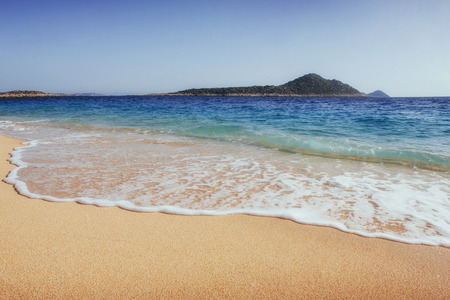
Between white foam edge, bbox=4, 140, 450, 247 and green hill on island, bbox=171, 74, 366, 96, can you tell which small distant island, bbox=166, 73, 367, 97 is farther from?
white foam edge, bbox=4, 140, 450, 247

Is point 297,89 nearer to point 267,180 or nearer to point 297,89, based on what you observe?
point 297,89

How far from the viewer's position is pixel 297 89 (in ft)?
300

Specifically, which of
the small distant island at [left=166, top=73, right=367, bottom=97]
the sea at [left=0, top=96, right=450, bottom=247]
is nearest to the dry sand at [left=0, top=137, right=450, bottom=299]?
the sea at [left=0, top=96, right=450, bottom=247]

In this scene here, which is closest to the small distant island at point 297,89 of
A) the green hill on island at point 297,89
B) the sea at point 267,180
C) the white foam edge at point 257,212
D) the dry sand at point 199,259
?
the green hill on island at point 297,89

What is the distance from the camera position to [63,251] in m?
2.12

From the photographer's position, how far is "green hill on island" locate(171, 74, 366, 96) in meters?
87.1

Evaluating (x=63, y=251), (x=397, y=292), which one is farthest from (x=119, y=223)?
(x=397, y=292)

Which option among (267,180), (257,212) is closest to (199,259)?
(257,212)

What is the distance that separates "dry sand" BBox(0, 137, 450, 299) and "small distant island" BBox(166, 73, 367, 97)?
8360 cm

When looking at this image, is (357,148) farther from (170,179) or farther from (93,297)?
(93,297)

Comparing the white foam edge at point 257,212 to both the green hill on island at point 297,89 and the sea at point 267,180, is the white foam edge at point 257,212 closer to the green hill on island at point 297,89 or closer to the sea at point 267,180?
the sea at point 267,180

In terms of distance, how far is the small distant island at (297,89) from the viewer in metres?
87.1

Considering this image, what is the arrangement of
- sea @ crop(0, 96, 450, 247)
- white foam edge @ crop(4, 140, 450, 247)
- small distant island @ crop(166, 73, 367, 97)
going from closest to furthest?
white foam edge @ crop(4, 140, 450, 247), sea @ crop(0, 96, 450, 247), small distant island @ crop(166, 73, 367, 97)

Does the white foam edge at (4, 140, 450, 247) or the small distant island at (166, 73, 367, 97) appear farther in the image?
the small distant island at (166, 73, 367, 97)
